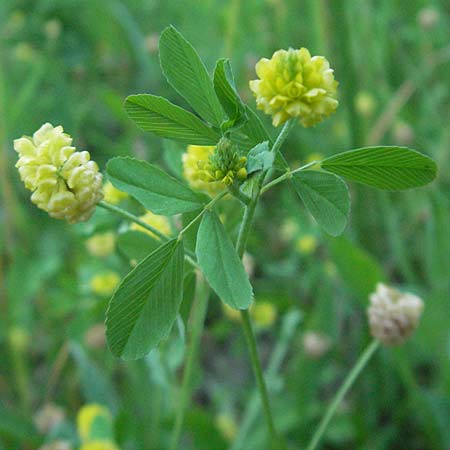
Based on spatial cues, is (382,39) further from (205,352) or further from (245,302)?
(245,302)

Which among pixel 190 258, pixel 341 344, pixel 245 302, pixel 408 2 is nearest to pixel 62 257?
pixel 341 344

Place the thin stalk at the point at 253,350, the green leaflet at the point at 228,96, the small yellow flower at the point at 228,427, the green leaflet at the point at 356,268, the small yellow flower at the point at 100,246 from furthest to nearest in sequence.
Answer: the small yellow flower at the point at 228,427, the small yellow flower at the point at 100,246, the green leaflet at the point at 356,268, the thin stalk at the point at 253,350, the green leaflet at the point at 228,96

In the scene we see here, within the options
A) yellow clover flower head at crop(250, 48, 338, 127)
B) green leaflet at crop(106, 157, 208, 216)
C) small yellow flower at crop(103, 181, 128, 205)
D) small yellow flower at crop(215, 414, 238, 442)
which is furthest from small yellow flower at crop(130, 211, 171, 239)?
small yellow flower at crop(215, 414, 238, 442)

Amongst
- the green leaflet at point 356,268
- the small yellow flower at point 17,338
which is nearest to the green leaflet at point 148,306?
the green leaflet at point 356,268

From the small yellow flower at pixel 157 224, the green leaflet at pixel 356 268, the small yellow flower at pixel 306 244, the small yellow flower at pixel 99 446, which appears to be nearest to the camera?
the small yellow flower at pixel 157 224

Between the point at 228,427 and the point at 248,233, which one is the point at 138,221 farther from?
the point at 228,427

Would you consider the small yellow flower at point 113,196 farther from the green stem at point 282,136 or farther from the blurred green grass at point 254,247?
the green stem at point 282,136
